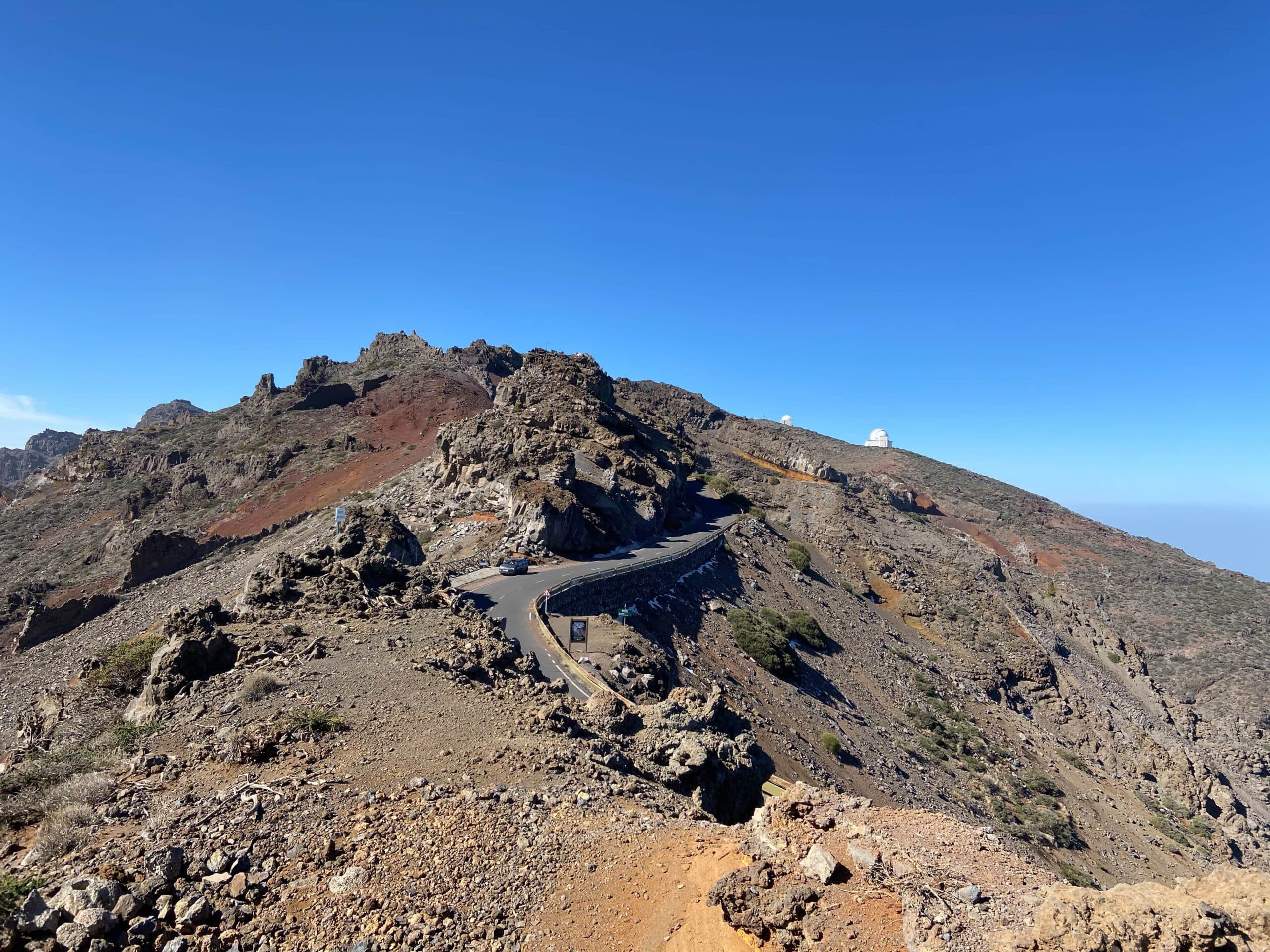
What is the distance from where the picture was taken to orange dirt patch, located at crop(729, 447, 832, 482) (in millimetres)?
72250

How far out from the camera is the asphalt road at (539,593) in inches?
688

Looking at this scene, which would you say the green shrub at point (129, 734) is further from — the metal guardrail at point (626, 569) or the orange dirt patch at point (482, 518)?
the orange dirt patch at point (482, 518)

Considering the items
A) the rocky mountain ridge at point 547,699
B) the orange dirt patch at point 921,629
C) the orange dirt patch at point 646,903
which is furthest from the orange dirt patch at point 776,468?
the orange dirt patch at point 646,903

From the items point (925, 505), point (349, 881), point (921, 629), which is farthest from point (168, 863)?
point (925, 505)

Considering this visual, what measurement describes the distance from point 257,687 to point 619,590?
53.6 ft

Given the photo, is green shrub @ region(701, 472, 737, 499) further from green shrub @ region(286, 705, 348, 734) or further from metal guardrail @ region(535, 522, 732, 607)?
green shrub @ region(286, 705, 348, 734)

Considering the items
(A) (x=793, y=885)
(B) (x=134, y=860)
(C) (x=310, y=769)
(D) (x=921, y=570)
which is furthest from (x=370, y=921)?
(D) (x=921, y=570)

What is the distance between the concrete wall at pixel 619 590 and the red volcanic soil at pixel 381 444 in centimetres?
2906

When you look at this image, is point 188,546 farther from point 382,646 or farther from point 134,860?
point 134,860

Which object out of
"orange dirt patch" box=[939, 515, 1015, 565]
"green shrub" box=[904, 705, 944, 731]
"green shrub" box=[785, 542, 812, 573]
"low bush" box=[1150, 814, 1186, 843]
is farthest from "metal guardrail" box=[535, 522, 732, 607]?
"orange dirt patch" box=[939, 515, 1015, 565]

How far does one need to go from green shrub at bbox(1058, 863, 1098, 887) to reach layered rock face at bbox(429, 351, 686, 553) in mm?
21674

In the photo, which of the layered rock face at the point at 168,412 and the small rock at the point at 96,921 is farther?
the layered rock face at the point at 168,412

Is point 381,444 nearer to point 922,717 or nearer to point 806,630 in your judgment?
point 806,630

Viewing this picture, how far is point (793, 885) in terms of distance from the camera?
19.6 feet
